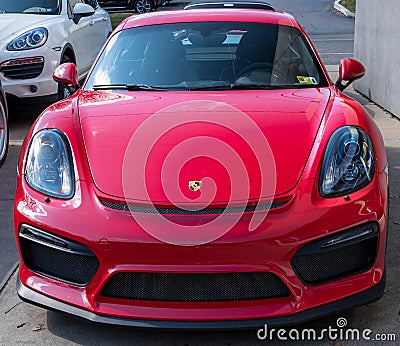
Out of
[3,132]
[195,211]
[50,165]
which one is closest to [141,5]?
[3,132]

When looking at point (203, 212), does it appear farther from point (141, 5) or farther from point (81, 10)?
point (141, 5)

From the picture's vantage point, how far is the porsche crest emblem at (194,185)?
3395mm

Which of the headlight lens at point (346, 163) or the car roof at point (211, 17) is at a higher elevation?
the car roof at point (211, 17)

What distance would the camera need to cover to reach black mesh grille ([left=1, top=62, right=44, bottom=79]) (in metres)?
7.87

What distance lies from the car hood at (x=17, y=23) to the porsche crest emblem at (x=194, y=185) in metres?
5.08

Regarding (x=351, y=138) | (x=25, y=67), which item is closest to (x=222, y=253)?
(x=351, y=138)

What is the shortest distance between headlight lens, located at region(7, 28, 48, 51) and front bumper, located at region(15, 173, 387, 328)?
4.87 m

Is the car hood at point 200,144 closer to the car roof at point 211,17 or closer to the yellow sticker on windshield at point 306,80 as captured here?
the yellow sticker on windshield at point 306,80

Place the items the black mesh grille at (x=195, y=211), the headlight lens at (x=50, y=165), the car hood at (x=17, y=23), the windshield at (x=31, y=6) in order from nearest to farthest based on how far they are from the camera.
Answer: the black mesh grille at (x=195, y=211), the headlight lens at (x=50, y=165), the car hood at (x=17, y=23), the windshield at (x=31, y=6)

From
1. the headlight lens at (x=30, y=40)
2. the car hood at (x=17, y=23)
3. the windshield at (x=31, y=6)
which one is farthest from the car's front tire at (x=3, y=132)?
the windshield at (x=31, y=6)

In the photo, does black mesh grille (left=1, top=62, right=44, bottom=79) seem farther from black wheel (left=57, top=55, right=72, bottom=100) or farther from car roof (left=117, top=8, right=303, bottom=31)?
car roof (left=117, top=8, right=303, bottom=31)

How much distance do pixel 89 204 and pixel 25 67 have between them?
4929mm

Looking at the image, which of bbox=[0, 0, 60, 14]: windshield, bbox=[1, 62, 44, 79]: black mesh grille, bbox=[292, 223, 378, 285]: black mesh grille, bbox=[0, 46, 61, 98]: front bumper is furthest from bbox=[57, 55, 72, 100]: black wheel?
bbox=[292, 223, 378, 285]: black mesh grille

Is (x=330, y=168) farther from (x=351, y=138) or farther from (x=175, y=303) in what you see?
(x=175, y=303)
